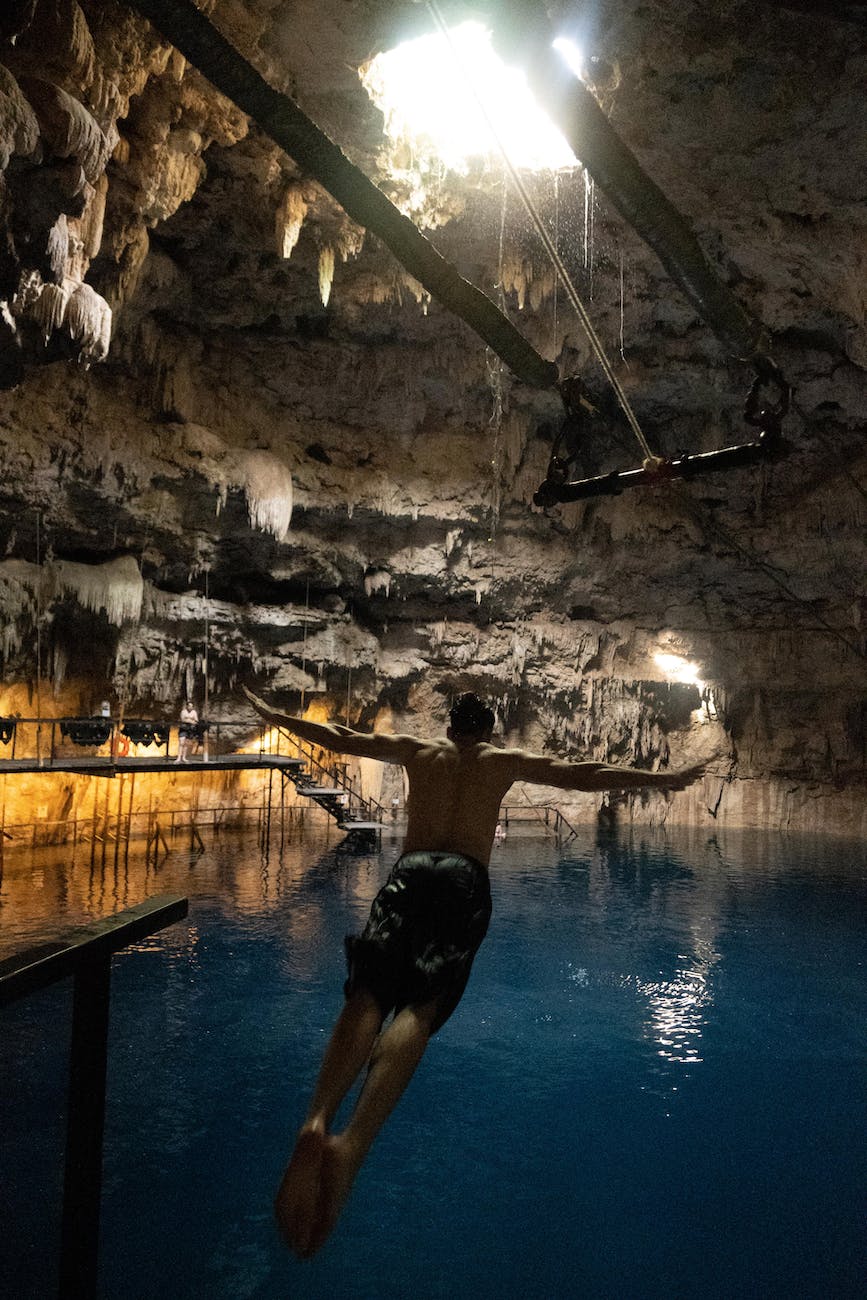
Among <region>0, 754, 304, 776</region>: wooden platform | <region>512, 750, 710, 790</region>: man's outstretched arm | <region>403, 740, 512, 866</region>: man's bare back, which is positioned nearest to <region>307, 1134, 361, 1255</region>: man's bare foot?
<region>403, 740, 512, 866</region>: man's bare back

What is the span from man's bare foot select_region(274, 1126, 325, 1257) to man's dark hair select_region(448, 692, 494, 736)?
6.13ft

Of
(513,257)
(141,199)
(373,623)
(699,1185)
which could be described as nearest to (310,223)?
(513,257)

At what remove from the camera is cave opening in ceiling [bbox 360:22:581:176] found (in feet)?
31.4

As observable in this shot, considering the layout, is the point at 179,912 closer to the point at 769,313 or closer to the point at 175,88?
the point at 175,88

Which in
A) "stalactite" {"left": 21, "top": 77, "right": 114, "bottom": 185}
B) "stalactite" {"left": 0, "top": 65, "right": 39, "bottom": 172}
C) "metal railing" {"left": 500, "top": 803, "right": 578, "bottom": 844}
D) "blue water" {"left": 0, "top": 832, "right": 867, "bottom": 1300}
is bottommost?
"metal railing" {"left": 500, "top": 803, "right": 578, "bottom": 844}

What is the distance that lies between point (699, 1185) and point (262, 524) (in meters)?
15.9

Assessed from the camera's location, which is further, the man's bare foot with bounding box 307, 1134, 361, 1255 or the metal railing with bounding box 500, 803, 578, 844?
the metal railing with bounding box 500, 803, 578, 844

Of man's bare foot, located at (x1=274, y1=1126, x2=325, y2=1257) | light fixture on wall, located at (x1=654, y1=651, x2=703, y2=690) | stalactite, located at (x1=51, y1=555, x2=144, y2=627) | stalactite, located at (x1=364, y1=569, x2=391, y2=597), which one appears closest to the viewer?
man's bare foot, located at (x1=274, y1=1126, x2=325, y2=1257)

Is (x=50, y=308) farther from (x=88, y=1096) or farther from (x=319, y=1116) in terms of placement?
(x=319, y=1116)

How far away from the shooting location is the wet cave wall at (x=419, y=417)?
8.65 m

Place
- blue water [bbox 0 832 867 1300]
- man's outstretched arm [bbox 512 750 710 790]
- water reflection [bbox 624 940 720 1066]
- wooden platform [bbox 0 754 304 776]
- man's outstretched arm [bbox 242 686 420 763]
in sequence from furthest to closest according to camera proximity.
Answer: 1. wooden platform [bbox 0 754 304 776]
2. water reflection [bbox 624 940 720 1066]
3. blue water [bbox 0 832 867 1300]
4. man's outstretched arm [bbox 242 686 420 763]
5. man's outstretched arm [bbox 512 750 710 790]

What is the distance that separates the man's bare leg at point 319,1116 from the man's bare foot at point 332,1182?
13mm

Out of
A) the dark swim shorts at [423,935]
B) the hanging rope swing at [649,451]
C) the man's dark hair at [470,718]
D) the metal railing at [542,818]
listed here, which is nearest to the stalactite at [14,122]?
the hanging rope swing at [649,451]

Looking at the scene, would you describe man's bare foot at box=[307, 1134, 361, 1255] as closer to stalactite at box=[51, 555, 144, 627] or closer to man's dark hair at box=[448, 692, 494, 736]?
man's dark hair at box=[448, 692, 494, 736]
